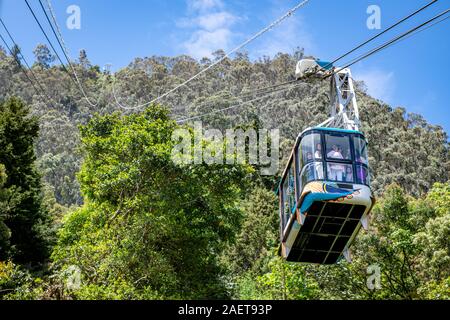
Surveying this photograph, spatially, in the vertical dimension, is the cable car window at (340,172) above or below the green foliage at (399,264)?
above

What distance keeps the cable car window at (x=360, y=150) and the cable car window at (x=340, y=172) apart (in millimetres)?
290

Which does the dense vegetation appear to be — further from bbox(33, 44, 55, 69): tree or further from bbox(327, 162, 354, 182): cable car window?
bbox(33, 44, 55, 69): tree

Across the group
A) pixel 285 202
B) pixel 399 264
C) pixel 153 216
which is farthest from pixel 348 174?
pixel 399 264

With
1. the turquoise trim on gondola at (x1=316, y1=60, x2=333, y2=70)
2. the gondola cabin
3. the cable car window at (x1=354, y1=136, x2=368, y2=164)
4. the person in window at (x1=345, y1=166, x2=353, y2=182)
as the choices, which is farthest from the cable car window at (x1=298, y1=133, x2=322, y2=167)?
the turquoise trim on gondola at (x1=316, y1=60, x2=333, y2=70)

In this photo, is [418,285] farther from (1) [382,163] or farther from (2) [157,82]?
(2) [157,82]

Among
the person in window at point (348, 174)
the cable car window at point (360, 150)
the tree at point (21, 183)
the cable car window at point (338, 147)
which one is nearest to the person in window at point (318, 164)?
the cable car window at point (338, 147)

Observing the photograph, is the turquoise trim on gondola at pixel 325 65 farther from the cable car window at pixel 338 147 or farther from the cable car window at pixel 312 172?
the cable car window at pixel 312 172

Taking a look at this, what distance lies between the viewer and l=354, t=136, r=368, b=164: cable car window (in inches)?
523

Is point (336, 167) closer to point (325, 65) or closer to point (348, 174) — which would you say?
point (348, 174)

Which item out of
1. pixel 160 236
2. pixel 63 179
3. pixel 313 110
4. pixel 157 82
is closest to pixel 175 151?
pixel 160 236

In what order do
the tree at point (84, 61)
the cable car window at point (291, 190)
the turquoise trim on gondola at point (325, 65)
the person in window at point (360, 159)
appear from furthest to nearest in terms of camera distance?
1. the tree at point (84, 61)
2. the turquoise trim on gondola at point (325, 65)
3. the cable car window at point (291, 190)
4. the person in window at point (360, 159)

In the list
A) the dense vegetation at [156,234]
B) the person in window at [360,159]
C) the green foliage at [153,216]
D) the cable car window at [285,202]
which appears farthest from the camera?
the green foliage at [153,216]

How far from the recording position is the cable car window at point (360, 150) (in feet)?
43.6

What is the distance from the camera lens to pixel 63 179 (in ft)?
245
